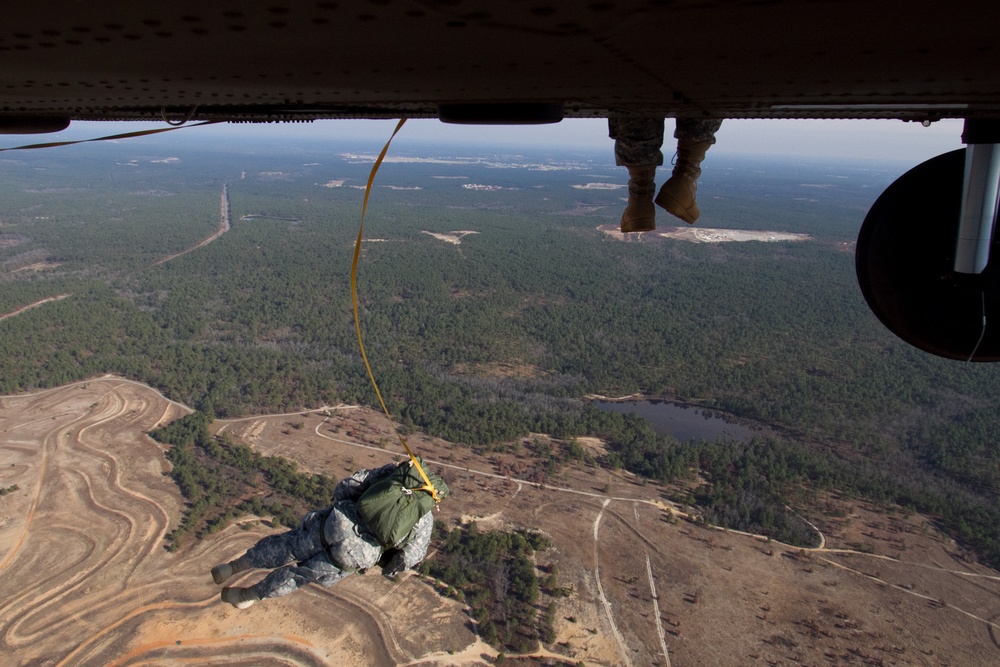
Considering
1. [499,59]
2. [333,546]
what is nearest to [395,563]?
[333,546]

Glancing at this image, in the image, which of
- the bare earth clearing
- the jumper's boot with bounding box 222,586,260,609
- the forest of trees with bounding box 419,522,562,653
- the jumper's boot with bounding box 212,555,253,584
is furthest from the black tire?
the bare earth clearing

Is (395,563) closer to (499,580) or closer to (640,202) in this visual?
(640,202)

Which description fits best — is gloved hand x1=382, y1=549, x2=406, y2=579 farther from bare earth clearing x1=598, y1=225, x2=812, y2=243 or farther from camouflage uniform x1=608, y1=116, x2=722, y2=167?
bare earth clearing x1=598, y1=225, x2=812, y2=243

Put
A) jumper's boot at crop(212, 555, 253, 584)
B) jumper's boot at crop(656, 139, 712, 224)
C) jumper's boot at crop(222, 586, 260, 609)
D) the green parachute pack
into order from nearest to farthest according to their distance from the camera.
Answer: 1. jumper's boot at crop(656, 139, 712, 224)
2. the green parachute pack
3. jumper's boot at crop(212, 555, 253, 584)
4. jumper's boot at crop(222, 586, 260, 609)

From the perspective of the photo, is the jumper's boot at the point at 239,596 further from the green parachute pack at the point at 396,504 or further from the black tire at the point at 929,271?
the black tire at the point at 929,271

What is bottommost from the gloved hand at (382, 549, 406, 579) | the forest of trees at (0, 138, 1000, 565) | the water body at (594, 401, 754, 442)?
the water body at (594, 401, 754, 442)
